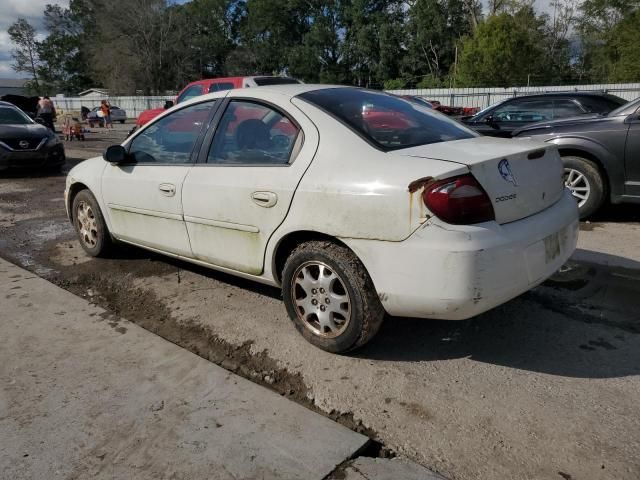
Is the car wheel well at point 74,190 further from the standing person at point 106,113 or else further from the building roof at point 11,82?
the building roof at point 11,82

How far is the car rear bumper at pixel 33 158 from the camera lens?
34.0 ft

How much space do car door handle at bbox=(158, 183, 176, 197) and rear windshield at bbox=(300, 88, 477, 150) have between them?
1184 millimetres

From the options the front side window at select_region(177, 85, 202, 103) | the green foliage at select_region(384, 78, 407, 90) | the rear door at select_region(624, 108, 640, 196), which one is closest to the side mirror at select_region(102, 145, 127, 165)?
the rear door at select_region(624, 108, 640, 196)

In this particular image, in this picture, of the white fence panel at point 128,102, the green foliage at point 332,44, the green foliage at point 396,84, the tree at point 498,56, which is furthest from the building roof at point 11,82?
the tree at point 498,56

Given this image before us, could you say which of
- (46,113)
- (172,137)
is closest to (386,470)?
(172,137)

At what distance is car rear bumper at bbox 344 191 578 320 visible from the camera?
2.56 m

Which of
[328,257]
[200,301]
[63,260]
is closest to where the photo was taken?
[328,257]

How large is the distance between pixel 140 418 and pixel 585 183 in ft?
17.0

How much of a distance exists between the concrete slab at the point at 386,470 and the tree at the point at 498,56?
4224 cm

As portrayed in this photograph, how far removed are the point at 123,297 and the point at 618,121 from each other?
5.21 m

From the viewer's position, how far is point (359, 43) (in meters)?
64.6

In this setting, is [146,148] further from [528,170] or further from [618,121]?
[618,121]

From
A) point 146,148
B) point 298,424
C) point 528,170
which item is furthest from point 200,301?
point 528,170

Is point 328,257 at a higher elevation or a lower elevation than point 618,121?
lower
